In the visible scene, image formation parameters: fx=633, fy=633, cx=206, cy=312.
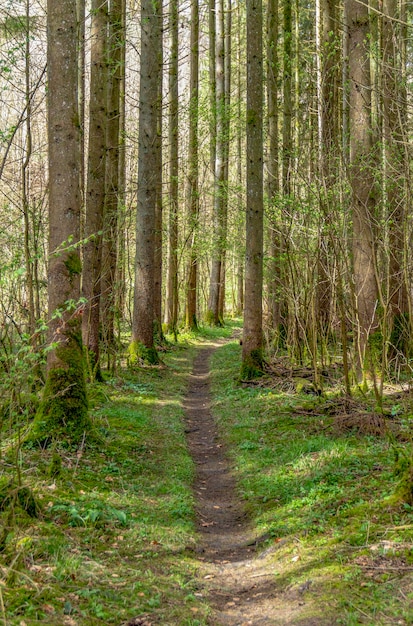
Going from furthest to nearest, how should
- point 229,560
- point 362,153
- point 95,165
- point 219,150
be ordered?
point 219,150, point 95,165, point 362,153, point 229,560

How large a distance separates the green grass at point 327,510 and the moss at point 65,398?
2.26m

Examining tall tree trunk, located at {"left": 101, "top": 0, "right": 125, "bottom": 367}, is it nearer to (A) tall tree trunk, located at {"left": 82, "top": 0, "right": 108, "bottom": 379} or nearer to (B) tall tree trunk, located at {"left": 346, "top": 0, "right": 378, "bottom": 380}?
(A) tall tree trunk, located at {"left": 82, "top": 0, "right": 108, "bottom": 379}

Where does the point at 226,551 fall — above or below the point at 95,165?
below

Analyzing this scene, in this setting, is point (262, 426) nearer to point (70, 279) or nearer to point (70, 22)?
point (70, 279)

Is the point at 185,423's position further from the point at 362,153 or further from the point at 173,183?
the point at 173,183

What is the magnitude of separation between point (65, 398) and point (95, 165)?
6.25m

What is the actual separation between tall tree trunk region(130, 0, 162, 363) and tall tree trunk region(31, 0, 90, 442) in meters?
7.29

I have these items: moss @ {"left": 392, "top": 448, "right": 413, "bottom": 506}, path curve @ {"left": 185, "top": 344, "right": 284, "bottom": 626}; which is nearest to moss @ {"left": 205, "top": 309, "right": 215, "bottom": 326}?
path curve @ {"left": 185, "top": 344, "right": 284, "bottom": 626}

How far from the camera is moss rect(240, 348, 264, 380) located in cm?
1365

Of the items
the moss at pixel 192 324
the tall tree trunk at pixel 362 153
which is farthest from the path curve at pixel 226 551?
the moss at pixel 192 324

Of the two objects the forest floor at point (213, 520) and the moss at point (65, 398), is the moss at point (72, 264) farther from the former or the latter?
the forest floor at point (213, 520)

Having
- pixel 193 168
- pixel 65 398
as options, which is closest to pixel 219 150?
pixel 193 168

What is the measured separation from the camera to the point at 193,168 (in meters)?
24.0

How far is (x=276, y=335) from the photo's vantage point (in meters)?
16.8
